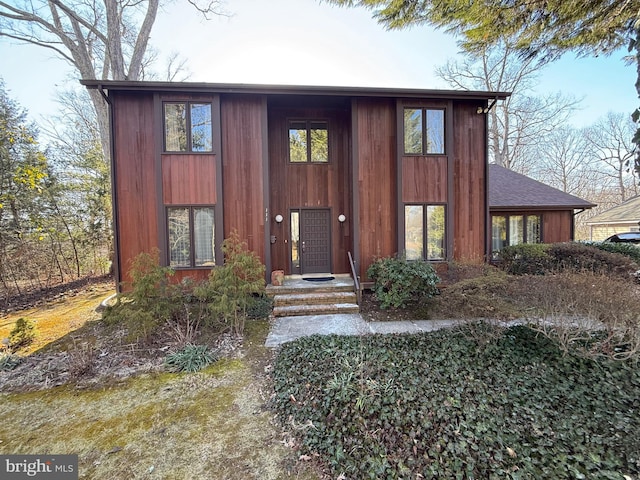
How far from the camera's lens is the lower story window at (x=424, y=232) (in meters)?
7.67

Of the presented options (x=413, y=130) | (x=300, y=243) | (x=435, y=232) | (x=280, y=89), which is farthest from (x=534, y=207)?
(x=280, y=89)

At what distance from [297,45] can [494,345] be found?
35.3 feet

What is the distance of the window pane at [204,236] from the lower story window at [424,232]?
5137 millimetres

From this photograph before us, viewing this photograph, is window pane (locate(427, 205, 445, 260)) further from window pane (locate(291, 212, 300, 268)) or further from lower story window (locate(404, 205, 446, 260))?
window pane (locate(291, 212, 300, 268))

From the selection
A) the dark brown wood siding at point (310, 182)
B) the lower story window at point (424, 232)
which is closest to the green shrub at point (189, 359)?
the dark brown wood siding at point (310, 182)

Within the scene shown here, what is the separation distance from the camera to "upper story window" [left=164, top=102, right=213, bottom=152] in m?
7.01

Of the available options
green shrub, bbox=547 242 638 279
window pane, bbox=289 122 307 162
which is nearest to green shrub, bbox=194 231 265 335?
window pane, bbox=289 122 307 162

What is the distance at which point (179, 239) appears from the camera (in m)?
7.14

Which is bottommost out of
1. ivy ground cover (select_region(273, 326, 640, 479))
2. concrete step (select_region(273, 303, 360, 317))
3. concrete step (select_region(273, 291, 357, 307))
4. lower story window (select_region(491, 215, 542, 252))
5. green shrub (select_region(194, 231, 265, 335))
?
ivy ground cover (select_region(273, 326, 640, 479))

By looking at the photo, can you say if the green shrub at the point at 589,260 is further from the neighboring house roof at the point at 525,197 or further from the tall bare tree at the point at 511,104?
the tall bare tree at the point at 511,104

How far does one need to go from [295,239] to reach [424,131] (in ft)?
15.5

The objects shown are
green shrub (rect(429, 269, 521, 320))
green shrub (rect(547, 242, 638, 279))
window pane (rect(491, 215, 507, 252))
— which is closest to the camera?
green shrub (rect(429, 269, 521, 320))

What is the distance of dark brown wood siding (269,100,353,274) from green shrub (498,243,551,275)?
5.24 m

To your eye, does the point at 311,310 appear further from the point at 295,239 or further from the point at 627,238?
the point at 627,238
